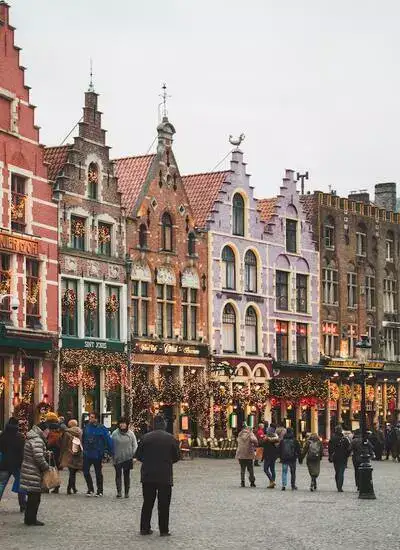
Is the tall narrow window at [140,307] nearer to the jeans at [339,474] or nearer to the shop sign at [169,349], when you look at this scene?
the shop sign at [169,349]

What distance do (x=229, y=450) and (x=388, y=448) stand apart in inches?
297

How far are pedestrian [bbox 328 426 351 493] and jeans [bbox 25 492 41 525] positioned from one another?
12.7 m

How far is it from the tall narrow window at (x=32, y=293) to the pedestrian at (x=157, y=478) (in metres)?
28.1

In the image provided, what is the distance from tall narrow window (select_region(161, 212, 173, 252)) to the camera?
59312 millimetres

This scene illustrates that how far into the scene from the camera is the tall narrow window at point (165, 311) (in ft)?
192

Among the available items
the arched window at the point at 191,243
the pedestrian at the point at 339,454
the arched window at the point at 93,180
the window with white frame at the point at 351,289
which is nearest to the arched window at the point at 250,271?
the arched window at the point at 191,243

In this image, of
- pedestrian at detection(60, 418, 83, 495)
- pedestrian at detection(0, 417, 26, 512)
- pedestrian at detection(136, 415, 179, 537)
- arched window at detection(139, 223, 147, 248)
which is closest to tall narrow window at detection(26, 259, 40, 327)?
arched window at detection(139, 223, 147, 248)

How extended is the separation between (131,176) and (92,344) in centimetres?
894

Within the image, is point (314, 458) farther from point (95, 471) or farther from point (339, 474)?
point (95, 471)

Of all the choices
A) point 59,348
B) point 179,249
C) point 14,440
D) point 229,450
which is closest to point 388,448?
point 229,450

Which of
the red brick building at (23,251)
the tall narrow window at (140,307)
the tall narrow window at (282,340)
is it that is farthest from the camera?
the tall narrow window at (282,340)

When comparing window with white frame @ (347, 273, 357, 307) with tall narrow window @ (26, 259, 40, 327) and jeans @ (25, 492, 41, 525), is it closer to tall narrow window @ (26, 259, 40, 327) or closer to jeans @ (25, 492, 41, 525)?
tall narrow window @ (26, 259, 40, 327)

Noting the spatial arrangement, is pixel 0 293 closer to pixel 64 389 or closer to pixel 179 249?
pixel 64 389

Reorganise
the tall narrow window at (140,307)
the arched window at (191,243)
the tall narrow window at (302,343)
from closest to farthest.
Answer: the tall narrow window at (140,307), the arched window at (191,243), the tall narrow window at (302,343)
